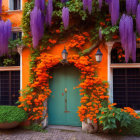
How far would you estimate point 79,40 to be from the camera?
6.07 metres

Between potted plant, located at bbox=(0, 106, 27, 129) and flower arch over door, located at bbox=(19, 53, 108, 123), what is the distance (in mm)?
310

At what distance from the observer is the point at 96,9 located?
5.74m

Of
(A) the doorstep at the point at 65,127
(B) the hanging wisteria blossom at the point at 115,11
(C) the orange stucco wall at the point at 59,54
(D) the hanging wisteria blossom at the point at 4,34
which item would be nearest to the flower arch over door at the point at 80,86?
(C) the orange stucco wall at the point at 59,54

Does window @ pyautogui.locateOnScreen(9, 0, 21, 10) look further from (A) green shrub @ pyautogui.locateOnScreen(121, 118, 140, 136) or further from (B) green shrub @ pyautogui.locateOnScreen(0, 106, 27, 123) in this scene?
(A) green shrub @ pyautogui.locateOnScreen(121, 118, 140, 136)

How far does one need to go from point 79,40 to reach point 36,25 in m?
1.71

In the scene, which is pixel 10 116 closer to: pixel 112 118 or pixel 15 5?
pixel 112 118

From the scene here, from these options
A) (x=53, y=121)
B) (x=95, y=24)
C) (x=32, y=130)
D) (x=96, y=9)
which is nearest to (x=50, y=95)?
(x=53, y=121)

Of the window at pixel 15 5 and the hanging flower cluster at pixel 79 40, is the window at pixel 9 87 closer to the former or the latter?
the hanging flower cluster at pixel 79 40

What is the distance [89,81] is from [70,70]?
3.49ft

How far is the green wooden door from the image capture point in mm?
6379

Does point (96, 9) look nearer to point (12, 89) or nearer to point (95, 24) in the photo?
point (95, 24)

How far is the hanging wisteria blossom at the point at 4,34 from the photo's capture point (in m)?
6.28

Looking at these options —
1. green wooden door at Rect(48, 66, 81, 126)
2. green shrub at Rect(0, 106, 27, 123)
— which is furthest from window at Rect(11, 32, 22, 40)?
green shrub at Rect(0, 106, 27, 123)

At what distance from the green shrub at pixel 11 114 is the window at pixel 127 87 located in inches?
139
